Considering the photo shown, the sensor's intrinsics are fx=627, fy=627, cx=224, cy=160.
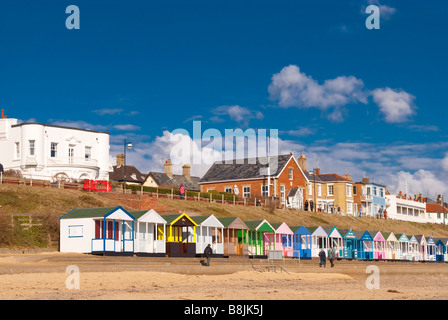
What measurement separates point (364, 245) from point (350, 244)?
3034 millimetres

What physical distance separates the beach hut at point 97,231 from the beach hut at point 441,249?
52.6 meters

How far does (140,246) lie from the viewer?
38344 mm

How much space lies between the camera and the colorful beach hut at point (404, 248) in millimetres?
69625

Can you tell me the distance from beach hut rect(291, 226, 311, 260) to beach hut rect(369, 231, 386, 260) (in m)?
13.3

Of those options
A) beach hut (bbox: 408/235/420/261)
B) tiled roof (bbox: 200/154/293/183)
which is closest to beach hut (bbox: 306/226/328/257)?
beach hut (bbox: 408/235/420/261)

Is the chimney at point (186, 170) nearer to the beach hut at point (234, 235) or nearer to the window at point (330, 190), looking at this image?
the window at point (330, 190)

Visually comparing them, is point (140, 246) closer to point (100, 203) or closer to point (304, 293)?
point (100, 203)

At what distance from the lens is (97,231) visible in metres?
36.1

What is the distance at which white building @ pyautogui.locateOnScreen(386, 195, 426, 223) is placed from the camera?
110 m

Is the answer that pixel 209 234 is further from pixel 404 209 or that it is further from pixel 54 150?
pixel 404 209

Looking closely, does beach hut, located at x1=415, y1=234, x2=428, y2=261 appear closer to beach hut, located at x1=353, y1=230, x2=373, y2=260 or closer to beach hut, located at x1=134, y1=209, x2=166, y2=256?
beach hut, located at x1=353, y1=230, x2=373, y2=260

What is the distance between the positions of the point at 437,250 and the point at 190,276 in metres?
57.2
